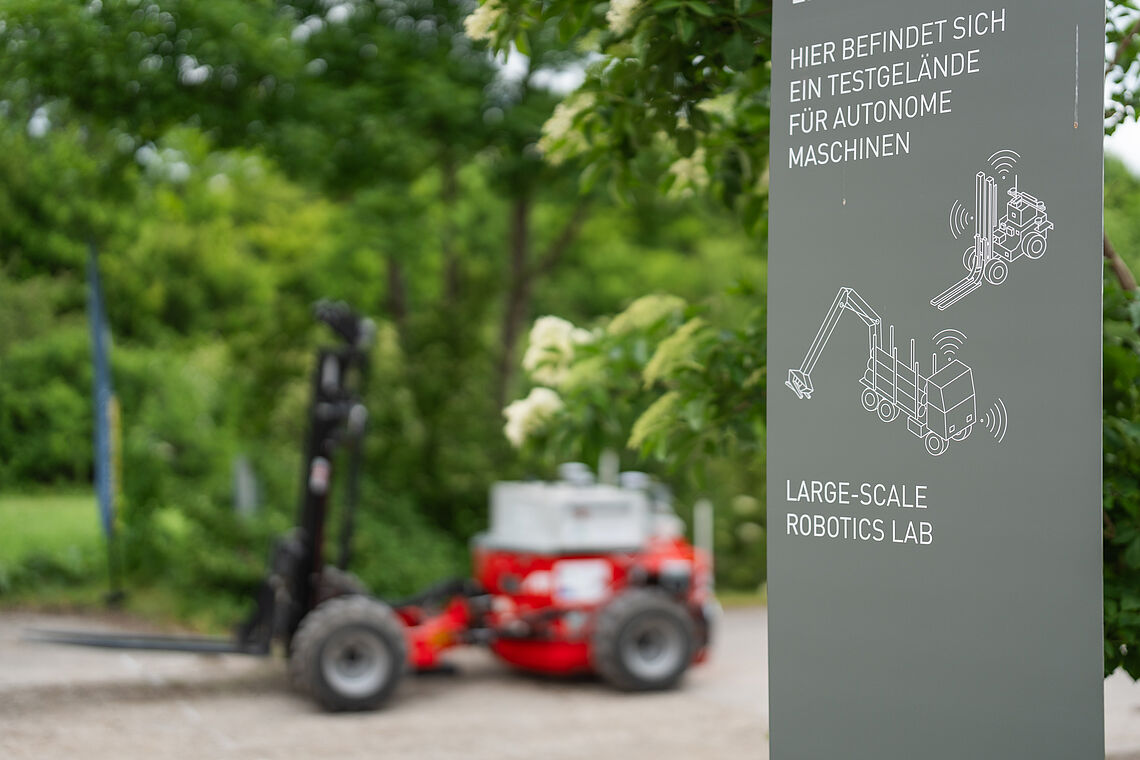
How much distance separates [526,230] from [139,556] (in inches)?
250

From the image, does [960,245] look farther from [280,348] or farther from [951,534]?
[280,348]

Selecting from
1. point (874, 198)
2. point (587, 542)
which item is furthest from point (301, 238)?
point (874, 198)

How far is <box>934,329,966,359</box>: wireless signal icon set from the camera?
2.96 meters

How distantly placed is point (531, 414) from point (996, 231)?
2.24m

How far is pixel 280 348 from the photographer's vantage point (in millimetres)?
14086

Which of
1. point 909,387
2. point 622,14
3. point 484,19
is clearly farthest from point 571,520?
point 909,387

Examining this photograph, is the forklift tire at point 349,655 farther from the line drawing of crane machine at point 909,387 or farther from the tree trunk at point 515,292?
the tree trunk at point 515,292

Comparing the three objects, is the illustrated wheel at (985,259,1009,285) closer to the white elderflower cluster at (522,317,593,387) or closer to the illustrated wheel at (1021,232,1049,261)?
the illustrated wheel at (1021,232,1049,261)

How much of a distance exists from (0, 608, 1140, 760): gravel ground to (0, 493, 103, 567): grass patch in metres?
0.85

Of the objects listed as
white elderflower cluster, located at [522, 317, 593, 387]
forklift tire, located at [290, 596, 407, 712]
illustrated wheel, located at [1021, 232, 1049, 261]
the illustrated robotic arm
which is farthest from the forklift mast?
illustrated wheel, located at [1021, 232, 1049, 261]

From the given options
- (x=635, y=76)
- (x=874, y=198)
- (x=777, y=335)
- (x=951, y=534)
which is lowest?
(x=951, y=534)

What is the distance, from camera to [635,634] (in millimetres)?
9656

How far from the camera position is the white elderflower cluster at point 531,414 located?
474 centimetres

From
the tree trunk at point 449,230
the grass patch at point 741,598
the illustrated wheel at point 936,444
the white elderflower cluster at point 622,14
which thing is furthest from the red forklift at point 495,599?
the illustrated wheel at point 936,444
